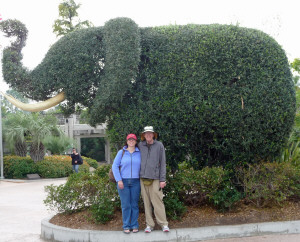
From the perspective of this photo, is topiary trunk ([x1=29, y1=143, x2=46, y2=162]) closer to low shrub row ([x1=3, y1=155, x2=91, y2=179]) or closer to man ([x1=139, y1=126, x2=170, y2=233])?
low shrub row ([x1=3, y1=155, x2=91, y2=179])

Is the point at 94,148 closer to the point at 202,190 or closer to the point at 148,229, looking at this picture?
the point at 202,190

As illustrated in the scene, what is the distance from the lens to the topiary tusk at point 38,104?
5395mm

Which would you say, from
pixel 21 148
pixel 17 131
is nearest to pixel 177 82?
pixel 17 131

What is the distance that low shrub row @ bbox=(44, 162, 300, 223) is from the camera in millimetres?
5371

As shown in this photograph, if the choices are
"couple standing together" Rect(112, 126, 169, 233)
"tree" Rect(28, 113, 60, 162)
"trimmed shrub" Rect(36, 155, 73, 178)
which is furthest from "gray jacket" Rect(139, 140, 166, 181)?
"tree" Rect(28, 113, 60, 162)

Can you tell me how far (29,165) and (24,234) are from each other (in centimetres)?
1217

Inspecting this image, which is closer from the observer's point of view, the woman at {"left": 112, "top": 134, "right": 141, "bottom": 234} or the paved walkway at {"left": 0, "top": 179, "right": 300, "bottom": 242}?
the woman at {"left": 112, "top": 134, "right": 141, "bottom": 234}

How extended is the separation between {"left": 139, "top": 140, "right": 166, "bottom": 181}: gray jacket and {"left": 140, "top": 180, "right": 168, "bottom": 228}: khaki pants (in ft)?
0.45

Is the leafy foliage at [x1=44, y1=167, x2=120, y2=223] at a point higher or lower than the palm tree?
lower

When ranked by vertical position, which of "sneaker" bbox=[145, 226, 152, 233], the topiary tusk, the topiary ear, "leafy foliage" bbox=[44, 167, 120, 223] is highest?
the topiary ear

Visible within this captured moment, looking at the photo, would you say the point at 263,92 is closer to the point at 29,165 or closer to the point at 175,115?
the point at 175,115

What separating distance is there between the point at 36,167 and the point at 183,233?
46.1 ft

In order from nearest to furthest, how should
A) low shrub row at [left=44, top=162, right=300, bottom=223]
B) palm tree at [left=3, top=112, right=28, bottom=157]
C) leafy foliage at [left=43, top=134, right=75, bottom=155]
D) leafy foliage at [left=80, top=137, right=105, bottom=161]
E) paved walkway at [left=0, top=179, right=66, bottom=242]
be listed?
low shrub row at [left=44, top=162, right=300, bottom=223] < paved walkway at [left=0, top=179, right=66, bottom=242] < palm tree at [left=3, top=112, right=28, bottom=157] < leafy foliage at [left=43, top=134, right=75, bottom=155] < leafy foliage at [left=80, top=137, right=105, bottom=161]

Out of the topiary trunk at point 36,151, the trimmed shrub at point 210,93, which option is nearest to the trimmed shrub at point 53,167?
the topiary trunk at point 36,151
